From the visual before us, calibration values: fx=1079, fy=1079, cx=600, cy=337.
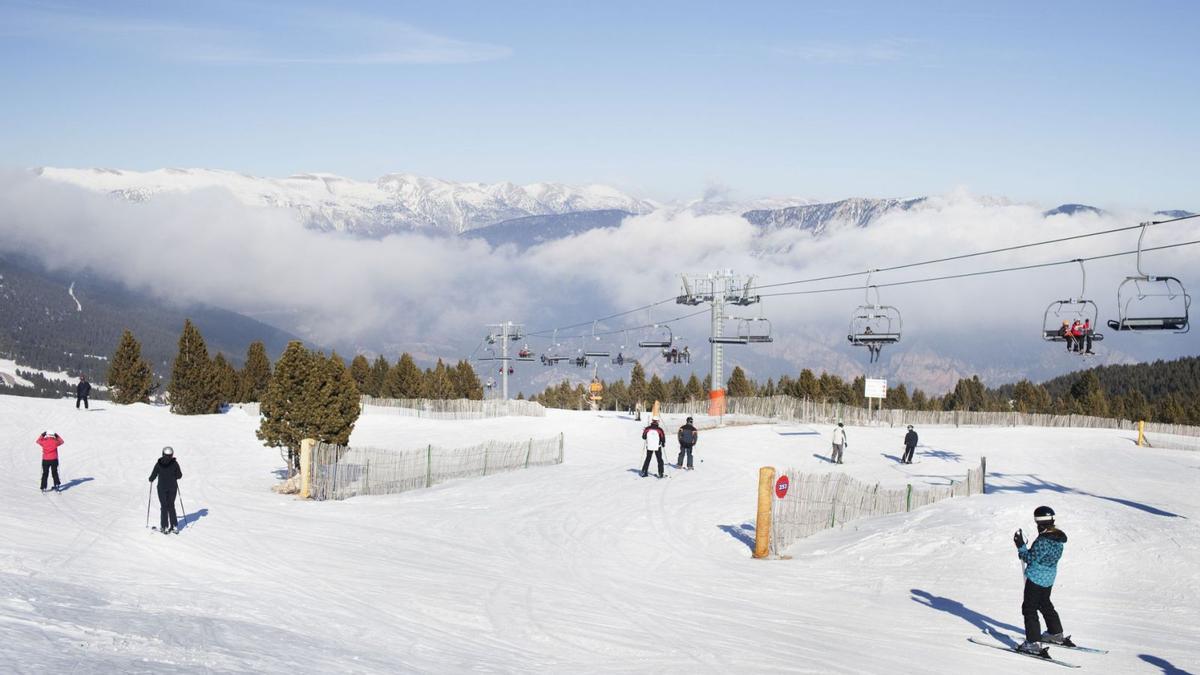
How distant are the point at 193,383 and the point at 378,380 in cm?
5935

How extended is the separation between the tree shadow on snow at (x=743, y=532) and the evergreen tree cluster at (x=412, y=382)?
89307 mm

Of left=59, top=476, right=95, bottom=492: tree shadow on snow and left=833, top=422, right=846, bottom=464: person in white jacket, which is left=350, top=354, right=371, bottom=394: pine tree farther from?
left=59, top=476, right=95, bottom=492: tree shadow on snow

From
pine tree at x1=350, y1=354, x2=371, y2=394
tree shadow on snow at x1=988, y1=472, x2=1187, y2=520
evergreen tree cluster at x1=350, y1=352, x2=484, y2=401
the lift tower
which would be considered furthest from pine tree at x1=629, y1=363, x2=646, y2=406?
tree shadow on snow at x1=988, y1=472, x2=1187, y2=520

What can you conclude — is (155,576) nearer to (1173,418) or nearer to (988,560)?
(988,560)

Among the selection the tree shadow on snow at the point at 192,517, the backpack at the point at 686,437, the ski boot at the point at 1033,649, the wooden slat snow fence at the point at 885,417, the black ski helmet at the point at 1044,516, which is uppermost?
the wooden slat snow fence at the point at 885,417

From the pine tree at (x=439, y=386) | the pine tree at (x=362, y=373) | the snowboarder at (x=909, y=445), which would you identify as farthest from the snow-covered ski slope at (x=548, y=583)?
the pine tree at (x=362, y=373)

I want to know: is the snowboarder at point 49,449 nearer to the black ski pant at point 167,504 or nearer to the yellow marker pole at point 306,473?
the yellow marker pole at point 306,473

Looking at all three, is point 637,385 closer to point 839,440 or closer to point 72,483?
point 839,440

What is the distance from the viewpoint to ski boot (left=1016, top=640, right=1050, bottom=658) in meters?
13.6

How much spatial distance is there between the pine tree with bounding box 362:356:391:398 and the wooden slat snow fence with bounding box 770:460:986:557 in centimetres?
9633

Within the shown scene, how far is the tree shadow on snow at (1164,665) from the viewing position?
12.9 metres

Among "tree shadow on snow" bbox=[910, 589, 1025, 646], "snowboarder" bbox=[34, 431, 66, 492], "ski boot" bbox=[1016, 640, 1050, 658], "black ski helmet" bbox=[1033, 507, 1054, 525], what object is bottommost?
"tree shadow on snow" bbox=[910, 589, 1025, 646]

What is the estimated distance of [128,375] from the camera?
7275 centimetres

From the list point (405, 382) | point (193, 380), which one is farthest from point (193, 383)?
point (405, 382)
